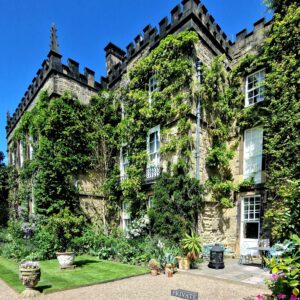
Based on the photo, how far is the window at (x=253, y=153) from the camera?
10.2 m

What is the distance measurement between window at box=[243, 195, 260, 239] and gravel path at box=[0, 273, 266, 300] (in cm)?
408

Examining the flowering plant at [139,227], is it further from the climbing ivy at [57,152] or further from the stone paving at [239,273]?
the climbing ivy at [57,152]

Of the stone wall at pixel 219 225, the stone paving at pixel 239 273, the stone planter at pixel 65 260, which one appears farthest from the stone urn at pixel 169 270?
the stone planter at pixel 65 260

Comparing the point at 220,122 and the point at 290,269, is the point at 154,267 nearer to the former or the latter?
the point at 290,269

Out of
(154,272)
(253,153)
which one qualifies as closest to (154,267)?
(154,272)

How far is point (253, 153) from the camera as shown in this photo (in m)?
10.5

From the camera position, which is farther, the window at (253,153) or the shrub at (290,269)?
the window at (253,153)

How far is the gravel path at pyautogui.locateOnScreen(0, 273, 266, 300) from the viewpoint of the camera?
551 centimetres

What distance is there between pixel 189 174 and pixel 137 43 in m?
7.97

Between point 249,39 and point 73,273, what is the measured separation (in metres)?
12.1

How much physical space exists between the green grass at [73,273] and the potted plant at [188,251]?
47.6 inches

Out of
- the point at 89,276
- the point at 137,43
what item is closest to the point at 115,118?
the point at 137,43

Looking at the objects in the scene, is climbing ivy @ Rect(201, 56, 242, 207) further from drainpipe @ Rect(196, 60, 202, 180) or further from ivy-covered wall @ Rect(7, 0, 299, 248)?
drainpipe @ Rect(196, 60, 202, 180)

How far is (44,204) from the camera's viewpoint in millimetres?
11430
